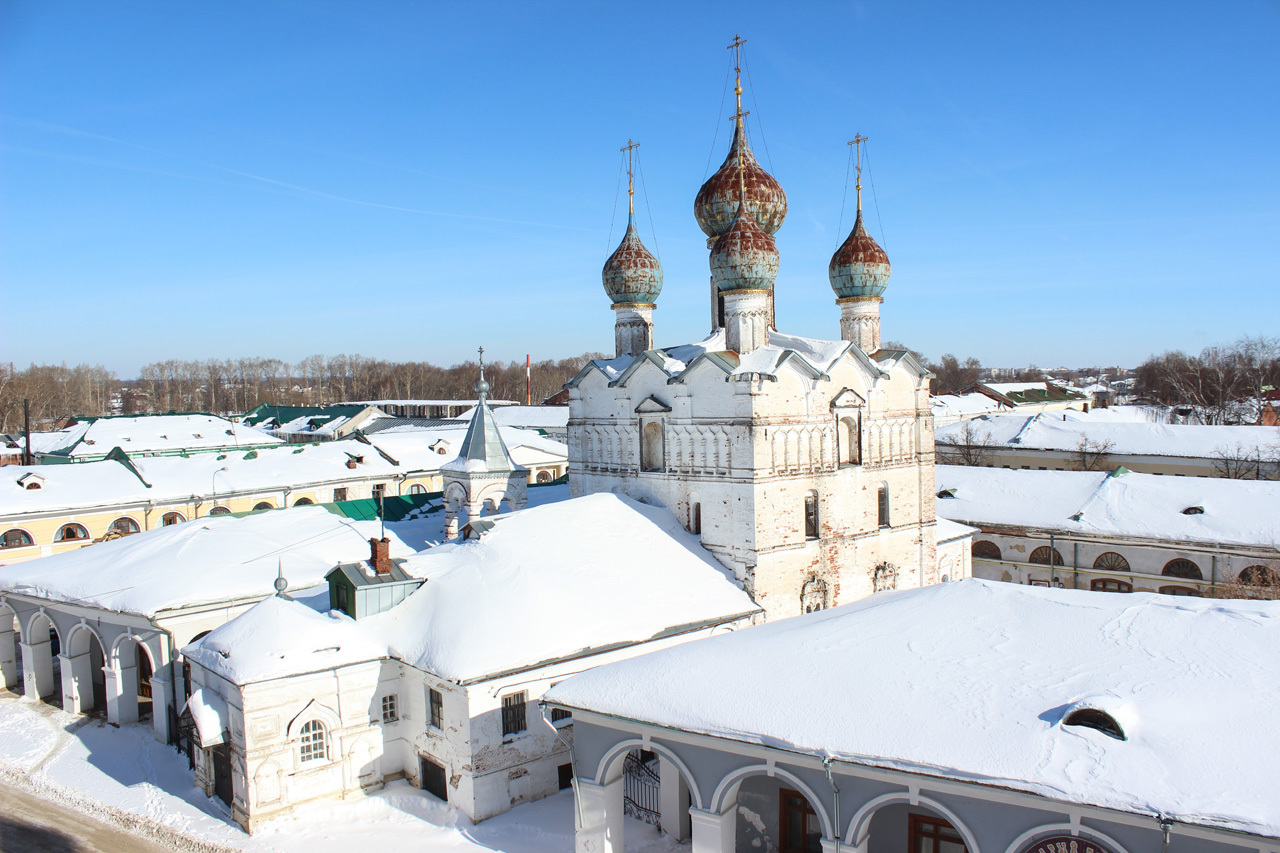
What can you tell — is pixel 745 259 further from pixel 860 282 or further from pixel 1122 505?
pixel 1122 505

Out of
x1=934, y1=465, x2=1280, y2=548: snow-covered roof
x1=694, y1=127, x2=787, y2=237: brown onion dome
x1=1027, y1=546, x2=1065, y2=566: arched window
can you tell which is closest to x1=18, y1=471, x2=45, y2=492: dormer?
x1=694, y1=127, x2=787, y2=237: brown onion dome

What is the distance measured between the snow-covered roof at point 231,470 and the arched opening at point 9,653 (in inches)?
279

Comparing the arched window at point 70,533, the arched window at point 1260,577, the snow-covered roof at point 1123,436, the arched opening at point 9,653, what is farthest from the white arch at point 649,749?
the snow-covered roof at point 1123,436

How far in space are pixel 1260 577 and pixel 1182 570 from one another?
194 centimetres

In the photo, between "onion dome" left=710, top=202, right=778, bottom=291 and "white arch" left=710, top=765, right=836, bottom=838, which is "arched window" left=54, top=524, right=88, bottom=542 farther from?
"white arch" left=710, top=765, right=836, bottom=838

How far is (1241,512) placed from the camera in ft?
84.3

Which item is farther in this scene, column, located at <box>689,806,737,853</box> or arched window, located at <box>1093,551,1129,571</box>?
arched window, located at <box>1093,551,1129,571</box>

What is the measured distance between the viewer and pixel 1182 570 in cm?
2553

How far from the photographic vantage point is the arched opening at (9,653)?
22.0 meters

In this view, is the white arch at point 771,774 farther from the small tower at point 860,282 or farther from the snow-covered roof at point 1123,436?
the snow-covered roof at point 1123,436

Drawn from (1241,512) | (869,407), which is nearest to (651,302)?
(869,407)

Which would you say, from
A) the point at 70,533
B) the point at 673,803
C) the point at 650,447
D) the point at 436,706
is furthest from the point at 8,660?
the point at 673,803

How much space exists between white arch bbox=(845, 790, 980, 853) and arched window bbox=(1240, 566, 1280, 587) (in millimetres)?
18677

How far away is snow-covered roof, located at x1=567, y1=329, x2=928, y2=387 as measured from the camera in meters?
19.7
